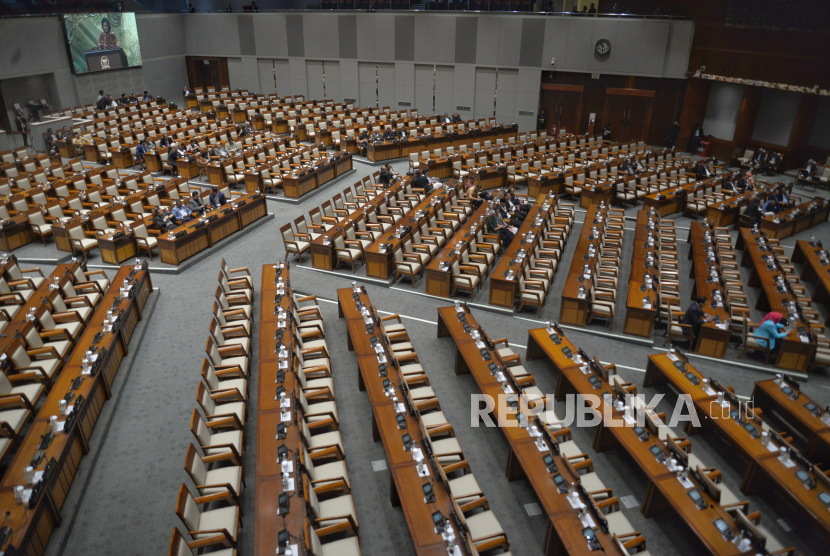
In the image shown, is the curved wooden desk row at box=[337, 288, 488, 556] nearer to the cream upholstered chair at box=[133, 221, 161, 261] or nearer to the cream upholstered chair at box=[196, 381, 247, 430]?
the cream upholstered chair at box=[196, 381, 247, 430]

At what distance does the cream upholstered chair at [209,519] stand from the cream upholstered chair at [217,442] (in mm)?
526

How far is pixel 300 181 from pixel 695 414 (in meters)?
12.0

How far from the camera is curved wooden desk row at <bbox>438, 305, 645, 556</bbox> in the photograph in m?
5.60

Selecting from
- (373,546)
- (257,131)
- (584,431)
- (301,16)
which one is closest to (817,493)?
(584,431)

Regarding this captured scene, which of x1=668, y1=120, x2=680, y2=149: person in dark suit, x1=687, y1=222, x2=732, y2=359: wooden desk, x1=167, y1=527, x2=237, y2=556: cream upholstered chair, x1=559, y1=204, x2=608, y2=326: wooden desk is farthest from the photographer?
x1=668, y1=120, x2=680, y2=149: person in dark suit

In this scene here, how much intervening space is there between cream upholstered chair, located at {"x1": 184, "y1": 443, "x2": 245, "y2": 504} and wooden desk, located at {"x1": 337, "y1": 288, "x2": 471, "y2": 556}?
174 cm

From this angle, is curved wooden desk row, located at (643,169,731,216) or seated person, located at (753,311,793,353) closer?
seated person, located at (753,311,793,353)

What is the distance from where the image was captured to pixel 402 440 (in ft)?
21.5

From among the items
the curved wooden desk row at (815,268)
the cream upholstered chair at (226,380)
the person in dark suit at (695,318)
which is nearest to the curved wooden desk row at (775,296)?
the curved wooden desk row at (815,268)

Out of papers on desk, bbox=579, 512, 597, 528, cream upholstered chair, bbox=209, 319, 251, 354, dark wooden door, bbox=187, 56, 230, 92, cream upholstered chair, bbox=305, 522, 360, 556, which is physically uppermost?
dark wooden door, bbox=187, 56, 230, 92

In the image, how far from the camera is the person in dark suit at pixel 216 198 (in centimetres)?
1346

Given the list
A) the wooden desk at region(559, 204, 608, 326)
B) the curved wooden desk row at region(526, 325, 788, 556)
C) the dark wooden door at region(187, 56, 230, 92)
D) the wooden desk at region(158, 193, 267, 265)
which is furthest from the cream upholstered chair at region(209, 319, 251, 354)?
the dark wooden door at region(187, 56, 230, 92)

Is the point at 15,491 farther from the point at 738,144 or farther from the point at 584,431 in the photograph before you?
the point at 738,144

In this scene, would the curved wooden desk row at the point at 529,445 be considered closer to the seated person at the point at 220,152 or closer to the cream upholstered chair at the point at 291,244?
the cream upholstered chair at the point at 291,244
